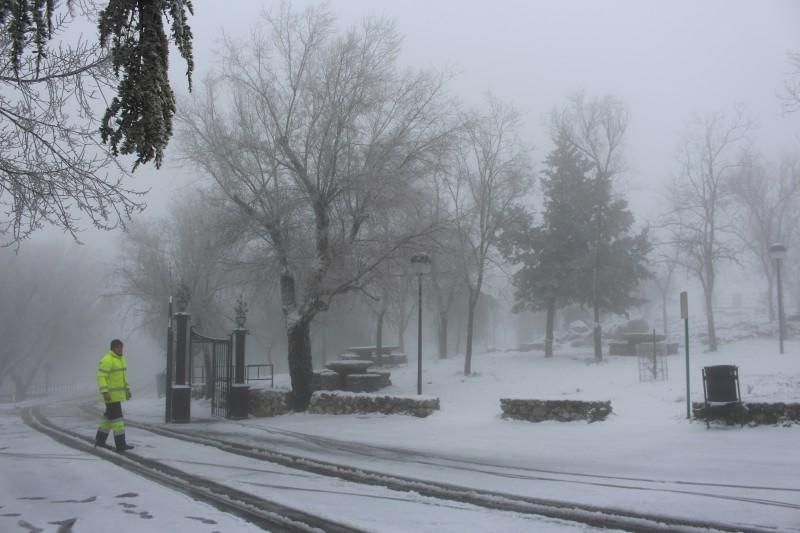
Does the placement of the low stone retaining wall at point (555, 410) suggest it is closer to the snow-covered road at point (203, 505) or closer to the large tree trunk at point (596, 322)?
the snow-covered road at point (203, 505)

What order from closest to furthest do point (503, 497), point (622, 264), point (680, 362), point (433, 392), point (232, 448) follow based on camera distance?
point (503, 497) → point (232, 448) → point (433, 392) → point (680, 362) → point (622, 264)

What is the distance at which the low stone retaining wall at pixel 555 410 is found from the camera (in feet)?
43.0

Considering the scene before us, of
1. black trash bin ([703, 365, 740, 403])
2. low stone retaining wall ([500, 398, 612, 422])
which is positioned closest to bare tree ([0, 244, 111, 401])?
low stone retaining wall ([500, 398, 612, 422])

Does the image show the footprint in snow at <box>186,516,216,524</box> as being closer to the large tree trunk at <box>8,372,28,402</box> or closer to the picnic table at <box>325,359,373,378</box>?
the picnic table at <box>325,359,373,378</box>

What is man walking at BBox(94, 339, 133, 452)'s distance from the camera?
10.4 metres

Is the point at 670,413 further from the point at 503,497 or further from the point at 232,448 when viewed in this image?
the point at 232,448

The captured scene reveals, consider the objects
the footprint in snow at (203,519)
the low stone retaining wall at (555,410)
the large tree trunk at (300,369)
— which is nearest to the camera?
the footprint in snow at (203,519)

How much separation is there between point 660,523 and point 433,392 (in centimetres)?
1556

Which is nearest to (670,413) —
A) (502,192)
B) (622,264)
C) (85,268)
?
(502,192)

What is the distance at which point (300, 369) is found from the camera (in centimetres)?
1839

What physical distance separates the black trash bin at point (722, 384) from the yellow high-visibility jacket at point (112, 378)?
986cm

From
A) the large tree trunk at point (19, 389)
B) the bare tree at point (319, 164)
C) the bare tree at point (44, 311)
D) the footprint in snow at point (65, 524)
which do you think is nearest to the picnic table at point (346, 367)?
the bare tree at point (319, 164)

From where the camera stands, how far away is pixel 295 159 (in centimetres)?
1758

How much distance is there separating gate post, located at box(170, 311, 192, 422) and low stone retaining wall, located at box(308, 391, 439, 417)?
128 inches
